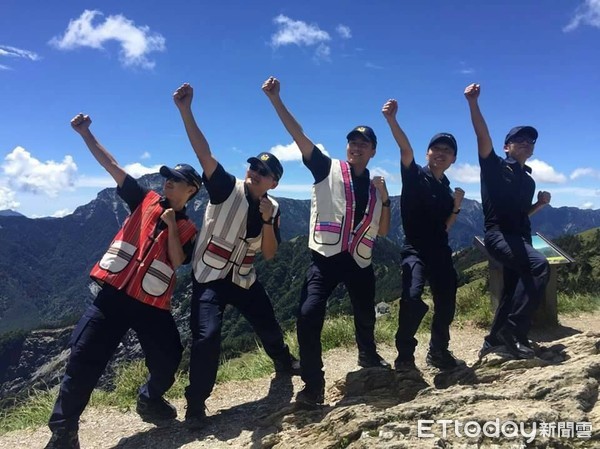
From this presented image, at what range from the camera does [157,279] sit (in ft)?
16.5

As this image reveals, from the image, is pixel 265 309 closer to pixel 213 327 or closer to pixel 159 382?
pixel 213 327

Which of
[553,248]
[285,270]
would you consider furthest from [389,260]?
[553,248]

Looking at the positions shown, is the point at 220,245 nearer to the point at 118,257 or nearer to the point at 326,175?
the point at 118,257

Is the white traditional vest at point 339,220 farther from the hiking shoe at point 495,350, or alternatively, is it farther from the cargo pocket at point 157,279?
the hiking shoe at point 495,350

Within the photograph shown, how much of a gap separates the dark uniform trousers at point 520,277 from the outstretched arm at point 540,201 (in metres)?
0.62

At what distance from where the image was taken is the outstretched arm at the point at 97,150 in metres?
5.35

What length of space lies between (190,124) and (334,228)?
1940mm

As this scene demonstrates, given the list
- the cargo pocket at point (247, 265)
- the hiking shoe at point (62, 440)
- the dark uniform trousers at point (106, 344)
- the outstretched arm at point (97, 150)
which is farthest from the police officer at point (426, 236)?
the hiking shoe at point (62, 440)

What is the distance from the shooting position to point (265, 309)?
577 centimetres

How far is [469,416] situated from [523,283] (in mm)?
2554

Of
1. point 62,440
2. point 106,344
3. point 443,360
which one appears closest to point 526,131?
point 443,360

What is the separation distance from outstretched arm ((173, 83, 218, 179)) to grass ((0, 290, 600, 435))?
341 centimetres

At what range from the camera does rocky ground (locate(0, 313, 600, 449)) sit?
11.7ft

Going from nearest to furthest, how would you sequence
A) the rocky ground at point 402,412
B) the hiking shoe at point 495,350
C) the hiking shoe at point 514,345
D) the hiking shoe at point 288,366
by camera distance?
the rocky ground at point 402,412 < the hiking shoe at point 514,345 < the hiking shoe at point 495,350 < the hiking shoe at point 288,366
